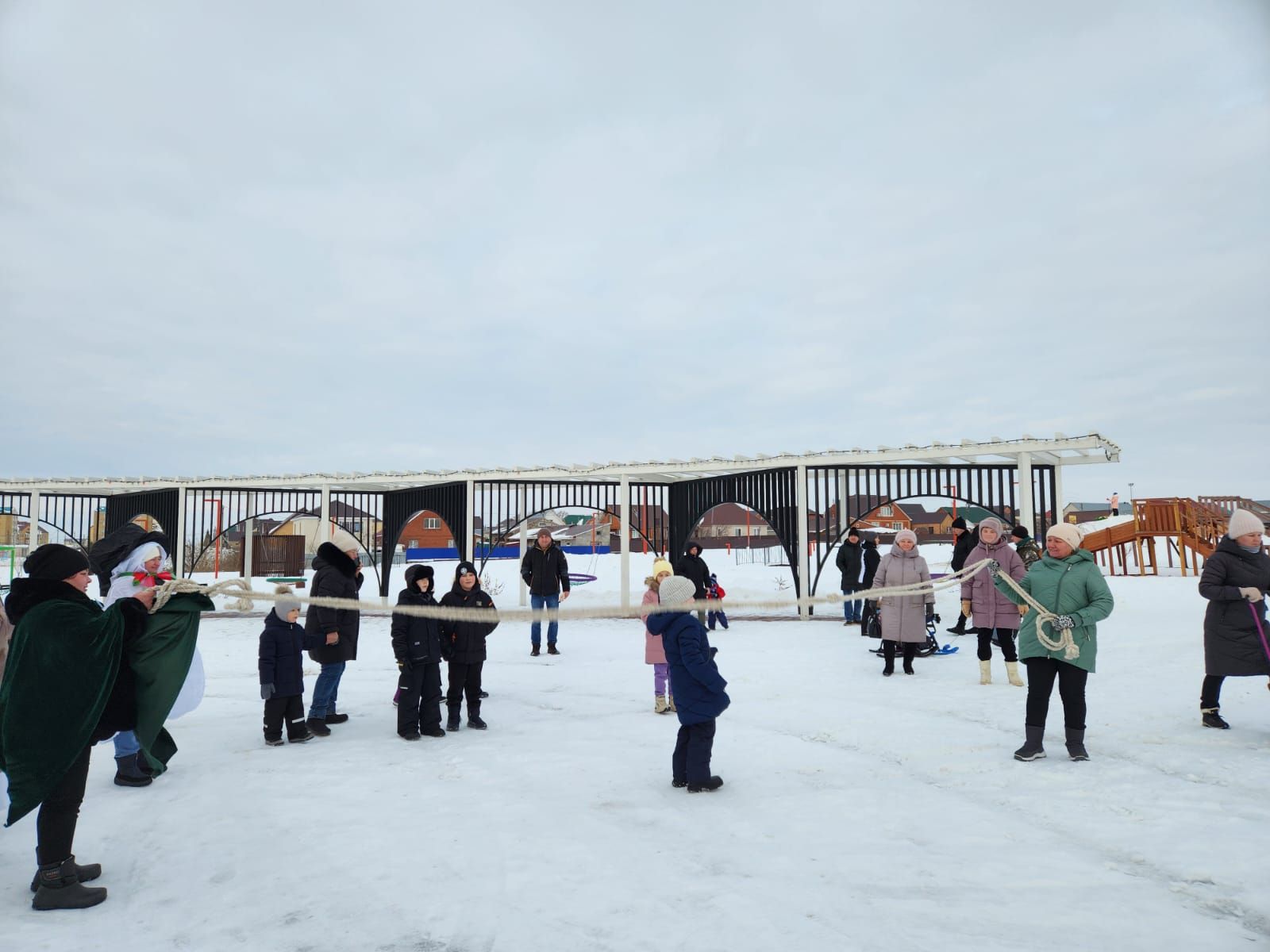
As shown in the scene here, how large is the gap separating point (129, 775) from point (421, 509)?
1193 centimetres

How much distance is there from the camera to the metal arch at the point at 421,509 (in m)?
15.6

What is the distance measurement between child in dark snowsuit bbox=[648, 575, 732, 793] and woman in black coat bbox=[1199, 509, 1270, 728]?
3405 millimetres

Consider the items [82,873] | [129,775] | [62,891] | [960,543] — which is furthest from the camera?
[960,543]

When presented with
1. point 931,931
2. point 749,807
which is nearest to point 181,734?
point 749,807

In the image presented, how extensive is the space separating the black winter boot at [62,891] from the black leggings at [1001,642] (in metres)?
6.89

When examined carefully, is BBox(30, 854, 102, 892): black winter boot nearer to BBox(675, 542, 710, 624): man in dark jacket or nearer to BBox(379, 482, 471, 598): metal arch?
BBox(675, 542, 710, 624): man in dark jacket

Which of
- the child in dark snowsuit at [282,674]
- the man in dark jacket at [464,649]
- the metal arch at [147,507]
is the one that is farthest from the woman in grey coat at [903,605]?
the metal arch at [147,507]

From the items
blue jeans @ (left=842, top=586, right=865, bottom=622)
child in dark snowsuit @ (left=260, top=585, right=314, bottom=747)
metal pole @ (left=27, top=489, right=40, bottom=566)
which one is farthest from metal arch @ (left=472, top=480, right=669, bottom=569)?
metal pole @ (left=27, top=489, right=40, bottom=566)

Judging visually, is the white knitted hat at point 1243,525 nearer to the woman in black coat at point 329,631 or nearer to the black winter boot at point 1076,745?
the black winter boot at point 1076,745

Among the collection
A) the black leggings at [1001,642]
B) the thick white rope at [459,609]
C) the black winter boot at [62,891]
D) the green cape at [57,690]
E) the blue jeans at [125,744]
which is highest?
the thick white rope at [459,609]

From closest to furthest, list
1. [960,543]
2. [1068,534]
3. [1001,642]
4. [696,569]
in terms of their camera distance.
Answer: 1. [1068,534]
2. [1001,642]
3. [960,543]
4. [696,569]

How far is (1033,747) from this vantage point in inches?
188

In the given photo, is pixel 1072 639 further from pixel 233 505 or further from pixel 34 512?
pixel 34 512

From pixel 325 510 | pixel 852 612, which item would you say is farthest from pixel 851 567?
pixel 325 510
